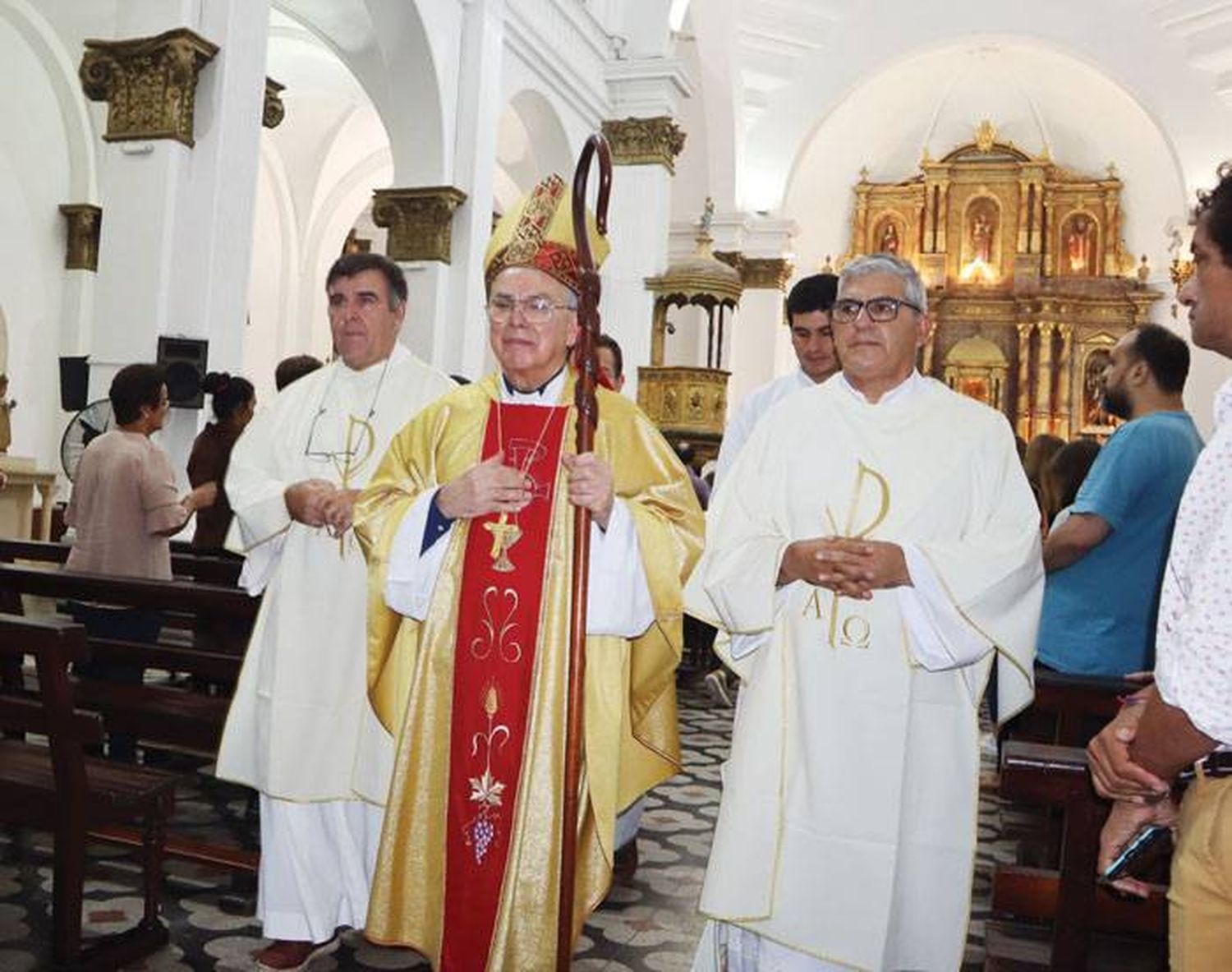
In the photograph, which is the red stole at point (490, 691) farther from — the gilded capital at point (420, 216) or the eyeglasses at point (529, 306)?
the gilded capital at point (420, 216)

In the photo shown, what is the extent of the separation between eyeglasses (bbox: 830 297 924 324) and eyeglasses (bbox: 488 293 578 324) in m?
0.64

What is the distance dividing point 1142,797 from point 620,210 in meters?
11.2

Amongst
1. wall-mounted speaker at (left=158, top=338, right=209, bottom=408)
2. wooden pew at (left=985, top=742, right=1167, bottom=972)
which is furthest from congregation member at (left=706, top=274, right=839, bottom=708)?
wall-mounted speaker at (left=158, top=338, right=209, bottom=408)

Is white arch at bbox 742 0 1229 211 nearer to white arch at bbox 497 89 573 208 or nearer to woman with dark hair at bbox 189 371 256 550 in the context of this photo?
white arch at bbox 497 89 573 208

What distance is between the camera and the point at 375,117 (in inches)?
662

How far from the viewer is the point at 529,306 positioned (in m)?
2.70

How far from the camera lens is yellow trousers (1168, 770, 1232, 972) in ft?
4.96

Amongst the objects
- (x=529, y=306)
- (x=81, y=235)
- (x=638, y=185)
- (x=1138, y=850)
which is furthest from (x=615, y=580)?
(x=81, y=235)

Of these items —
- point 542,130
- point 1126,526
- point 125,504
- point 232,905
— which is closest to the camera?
point 232,905

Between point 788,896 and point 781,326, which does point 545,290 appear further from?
point 781,326

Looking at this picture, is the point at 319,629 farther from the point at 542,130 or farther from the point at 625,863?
the point at 542,130

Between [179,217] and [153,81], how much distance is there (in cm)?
77

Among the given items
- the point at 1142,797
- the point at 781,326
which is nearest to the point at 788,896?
the point at 1142,797

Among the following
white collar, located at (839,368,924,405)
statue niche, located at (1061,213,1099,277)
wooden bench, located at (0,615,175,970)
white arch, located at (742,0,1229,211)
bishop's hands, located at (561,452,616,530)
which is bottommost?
wooden bench, located at (0,615,175,970)
